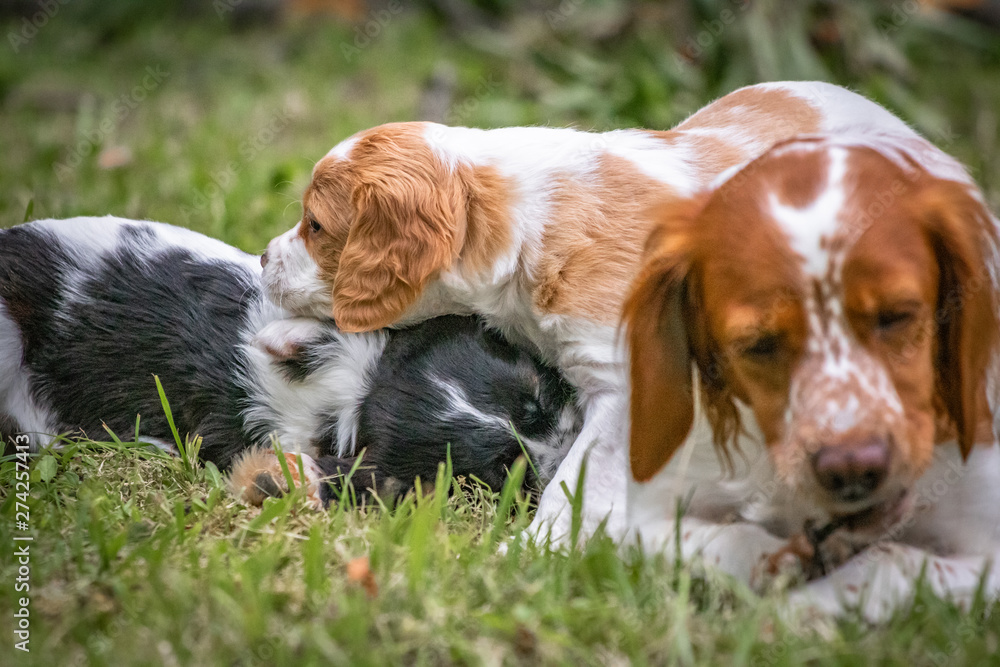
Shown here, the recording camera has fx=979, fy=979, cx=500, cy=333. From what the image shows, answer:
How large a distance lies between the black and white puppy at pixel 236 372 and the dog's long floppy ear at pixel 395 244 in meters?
0.11

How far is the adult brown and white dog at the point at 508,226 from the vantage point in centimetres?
298

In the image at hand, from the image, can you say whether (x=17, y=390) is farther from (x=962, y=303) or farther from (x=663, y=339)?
(x=962, y=303)

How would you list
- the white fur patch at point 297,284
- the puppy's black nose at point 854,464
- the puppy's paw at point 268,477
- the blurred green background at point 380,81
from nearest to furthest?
the puppy's black nose at point 854,464 < the puppy's paw at point 268,477 < the white fur patch at point 297,284 < the blurred green background at point 380,81

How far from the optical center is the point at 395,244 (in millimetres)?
3061

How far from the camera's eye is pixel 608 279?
299 cm

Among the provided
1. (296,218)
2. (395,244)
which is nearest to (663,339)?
(395,244)

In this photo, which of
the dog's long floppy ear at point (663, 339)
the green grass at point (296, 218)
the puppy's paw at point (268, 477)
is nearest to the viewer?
the green grass at point (296, 218)

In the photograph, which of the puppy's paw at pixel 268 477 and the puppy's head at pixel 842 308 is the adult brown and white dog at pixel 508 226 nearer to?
the puppy's paw at pixel 268 477

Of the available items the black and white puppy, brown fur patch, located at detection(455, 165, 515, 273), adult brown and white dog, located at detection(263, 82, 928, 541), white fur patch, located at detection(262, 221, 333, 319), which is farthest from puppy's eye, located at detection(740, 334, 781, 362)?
white fur patch, located at detection(262, 221, 333, 319)

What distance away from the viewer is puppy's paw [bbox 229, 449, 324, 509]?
2682 millimetres

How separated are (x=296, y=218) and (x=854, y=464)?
331cm

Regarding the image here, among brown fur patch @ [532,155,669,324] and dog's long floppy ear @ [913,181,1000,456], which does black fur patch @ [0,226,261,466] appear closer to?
brown fur patch @ [532,155,669,324]

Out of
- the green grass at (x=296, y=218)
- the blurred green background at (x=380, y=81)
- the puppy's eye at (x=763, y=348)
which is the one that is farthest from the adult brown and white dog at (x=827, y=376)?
the blurred green background at (x=380, y=81)

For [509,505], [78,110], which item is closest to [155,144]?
[78,110]
